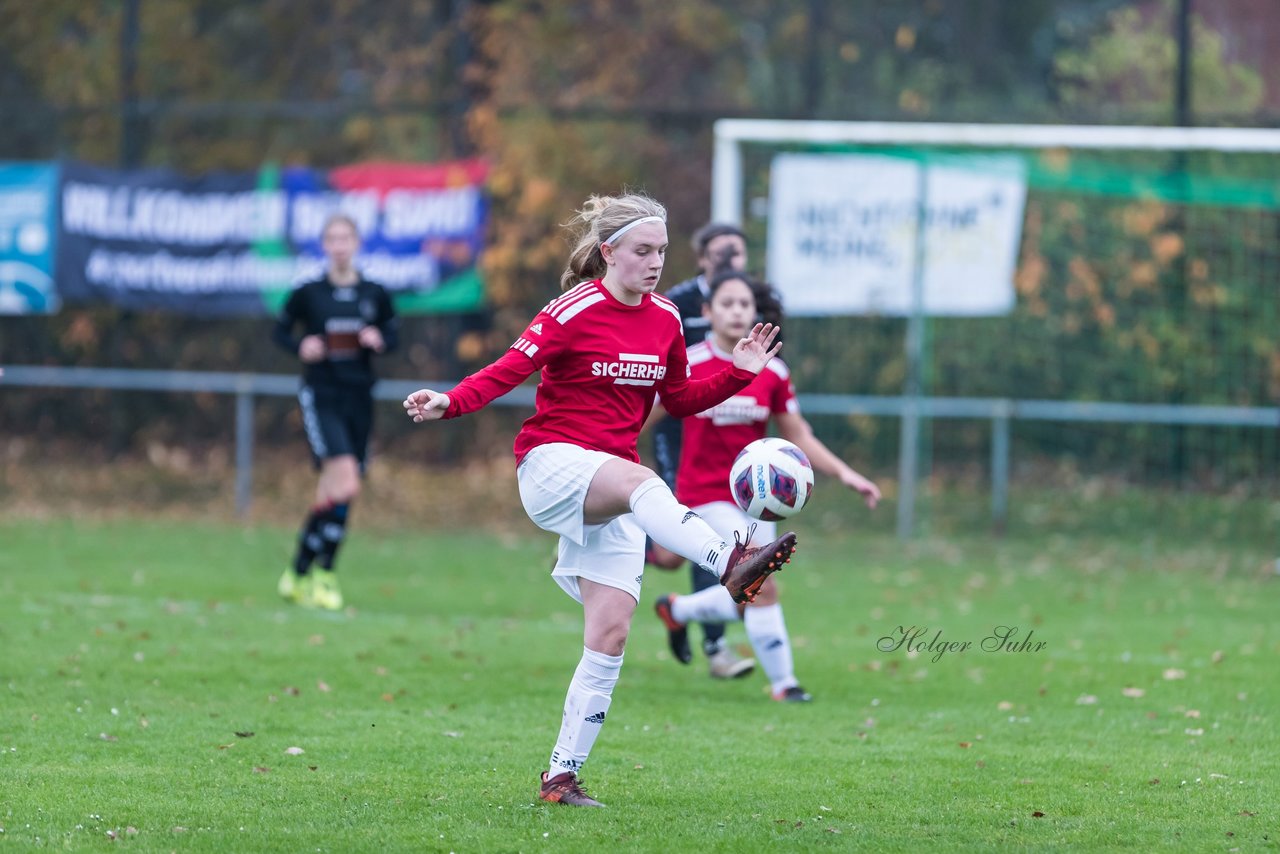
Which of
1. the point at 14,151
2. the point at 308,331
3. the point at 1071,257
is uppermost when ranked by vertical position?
the point at 14,151

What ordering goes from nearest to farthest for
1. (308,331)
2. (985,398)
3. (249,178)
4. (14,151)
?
(308,331), (985,398), (249,178), (14,151)

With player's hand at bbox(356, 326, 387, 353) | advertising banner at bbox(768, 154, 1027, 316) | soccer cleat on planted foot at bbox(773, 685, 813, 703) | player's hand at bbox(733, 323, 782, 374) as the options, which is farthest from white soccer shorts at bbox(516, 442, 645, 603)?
advertising banner at bbox(768, 154, 1027, 316)

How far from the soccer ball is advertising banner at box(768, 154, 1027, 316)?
28.9 ft

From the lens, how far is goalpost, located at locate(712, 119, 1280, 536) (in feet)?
47.2

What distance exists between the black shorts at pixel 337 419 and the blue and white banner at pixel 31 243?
702 cm

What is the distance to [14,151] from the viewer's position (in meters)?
17.9

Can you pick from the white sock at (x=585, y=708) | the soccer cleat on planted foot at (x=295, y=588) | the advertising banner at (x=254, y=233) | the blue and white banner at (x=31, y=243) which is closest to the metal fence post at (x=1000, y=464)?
the advertising banner at (x=254, y=233)

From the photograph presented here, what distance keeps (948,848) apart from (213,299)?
12.8 metres

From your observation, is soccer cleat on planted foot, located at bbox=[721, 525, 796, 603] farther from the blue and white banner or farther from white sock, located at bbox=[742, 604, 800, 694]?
the blue and white banner

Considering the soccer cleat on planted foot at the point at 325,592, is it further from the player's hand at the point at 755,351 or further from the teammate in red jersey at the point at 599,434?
the player's hand at the point at 755,351

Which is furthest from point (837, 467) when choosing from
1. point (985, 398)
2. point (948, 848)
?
point (985, 398)

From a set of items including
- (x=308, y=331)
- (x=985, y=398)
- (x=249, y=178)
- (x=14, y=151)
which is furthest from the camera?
(x=14, y=151)

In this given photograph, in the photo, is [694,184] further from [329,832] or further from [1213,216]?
[329,832]

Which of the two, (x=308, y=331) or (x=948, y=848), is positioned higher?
(x=308, y=331)
